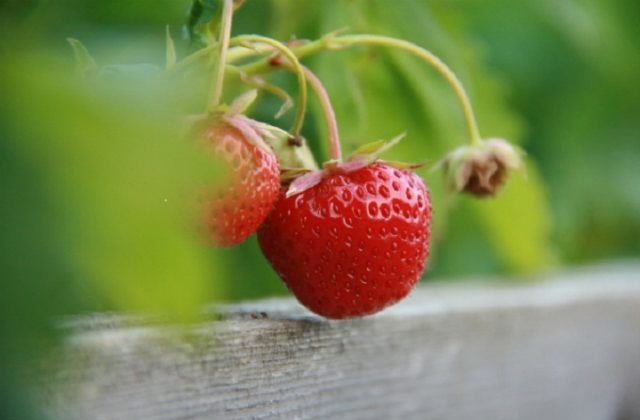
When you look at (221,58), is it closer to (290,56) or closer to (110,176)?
(290,56)

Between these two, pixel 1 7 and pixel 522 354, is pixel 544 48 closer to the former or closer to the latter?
pixel 522 354

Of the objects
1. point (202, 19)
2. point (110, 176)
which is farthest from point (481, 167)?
point (110, 176)

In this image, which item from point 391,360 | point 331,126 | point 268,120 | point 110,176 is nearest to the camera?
point 110,176

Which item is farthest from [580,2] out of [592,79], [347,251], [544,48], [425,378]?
[347,251]

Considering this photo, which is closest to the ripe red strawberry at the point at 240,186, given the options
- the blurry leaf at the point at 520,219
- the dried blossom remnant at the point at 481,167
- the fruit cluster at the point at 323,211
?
the fruit cluster at the point at 323,211

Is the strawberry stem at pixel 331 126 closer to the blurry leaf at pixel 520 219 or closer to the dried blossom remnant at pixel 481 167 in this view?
the dried blossom remnant at pixel 481 167

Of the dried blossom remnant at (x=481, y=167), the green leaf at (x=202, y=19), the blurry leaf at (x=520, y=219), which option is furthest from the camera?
the blurry leaf at (x=520, y=219)
